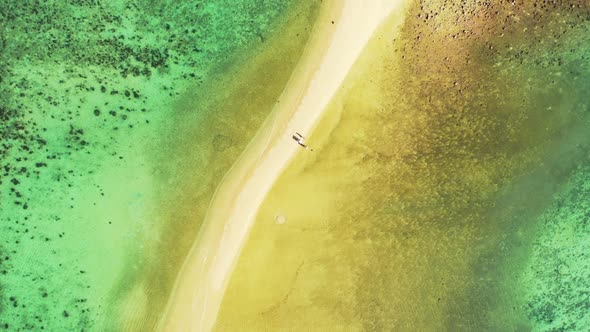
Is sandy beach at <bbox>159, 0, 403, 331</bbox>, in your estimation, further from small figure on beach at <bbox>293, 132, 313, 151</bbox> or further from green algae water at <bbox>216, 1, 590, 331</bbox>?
green algae water at <bbox>216, 1, 590, 331</bbox>

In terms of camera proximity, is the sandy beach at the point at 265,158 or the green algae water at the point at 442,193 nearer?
the sandy beach at the point at 265,158

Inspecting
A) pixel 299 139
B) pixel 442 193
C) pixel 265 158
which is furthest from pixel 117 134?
pixel 442 193

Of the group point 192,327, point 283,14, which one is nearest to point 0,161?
point 192,327

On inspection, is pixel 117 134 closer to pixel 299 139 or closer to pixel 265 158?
pixel 265 158

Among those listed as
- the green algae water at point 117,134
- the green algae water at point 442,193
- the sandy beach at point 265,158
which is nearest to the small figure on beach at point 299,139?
the sandy beach at point 265,158

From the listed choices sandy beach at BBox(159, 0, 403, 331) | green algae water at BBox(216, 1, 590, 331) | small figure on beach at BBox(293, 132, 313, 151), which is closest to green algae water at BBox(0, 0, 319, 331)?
sandy beach at BBox(159, 0, 403, 331)

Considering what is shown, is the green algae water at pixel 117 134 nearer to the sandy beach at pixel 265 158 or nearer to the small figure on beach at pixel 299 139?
the sandy beach at pixel 265 158
